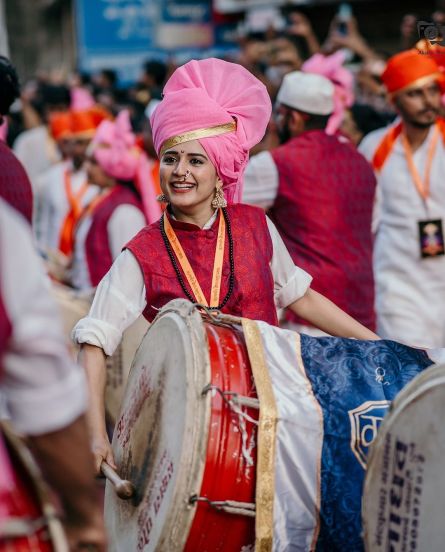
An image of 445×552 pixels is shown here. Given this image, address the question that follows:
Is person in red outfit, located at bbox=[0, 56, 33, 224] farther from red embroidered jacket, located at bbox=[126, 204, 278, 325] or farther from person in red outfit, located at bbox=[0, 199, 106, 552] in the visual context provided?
person in red outfit, located at bbox=[0, 199, 106, 552]

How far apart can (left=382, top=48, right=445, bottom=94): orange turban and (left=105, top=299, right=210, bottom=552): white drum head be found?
12.5 feet

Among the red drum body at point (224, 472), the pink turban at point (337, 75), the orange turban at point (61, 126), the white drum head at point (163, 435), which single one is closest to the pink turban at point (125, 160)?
the pink turban at point (337, 75)

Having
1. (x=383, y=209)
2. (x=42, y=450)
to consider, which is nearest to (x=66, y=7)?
(x=383, y=209)

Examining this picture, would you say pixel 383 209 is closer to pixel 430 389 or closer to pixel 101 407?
pixel 101 407

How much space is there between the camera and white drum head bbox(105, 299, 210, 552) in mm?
3256

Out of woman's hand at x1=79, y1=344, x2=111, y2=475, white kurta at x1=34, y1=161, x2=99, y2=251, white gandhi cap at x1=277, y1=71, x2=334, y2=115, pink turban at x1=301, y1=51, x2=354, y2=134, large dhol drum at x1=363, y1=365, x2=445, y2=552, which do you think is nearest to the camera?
large dhol drum at x1=363, y1=365, x2=445, y2=552

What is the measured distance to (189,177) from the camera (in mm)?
4102

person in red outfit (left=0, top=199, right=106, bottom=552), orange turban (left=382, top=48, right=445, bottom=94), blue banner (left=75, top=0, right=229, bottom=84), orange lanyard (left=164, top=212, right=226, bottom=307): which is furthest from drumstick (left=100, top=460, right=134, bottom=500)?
blue banner (left=75, top=0, right=229, bottom=84)

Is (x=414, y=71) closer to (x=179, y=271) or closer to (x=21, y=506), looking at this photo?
(x=179, y=271)

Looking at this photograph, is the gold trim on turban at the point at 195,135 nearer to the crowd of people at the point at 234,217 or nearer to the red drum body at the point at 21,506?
the crowd of people at the point at 234,217

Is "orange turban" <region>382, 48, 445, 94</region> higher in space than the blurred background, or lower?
lower

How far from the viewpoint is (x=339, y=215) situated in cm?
595

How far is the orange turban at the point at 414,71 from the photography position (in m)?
7.00

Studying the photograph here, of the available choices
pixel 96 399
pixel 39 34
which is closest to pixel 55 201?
pixel 96 399
